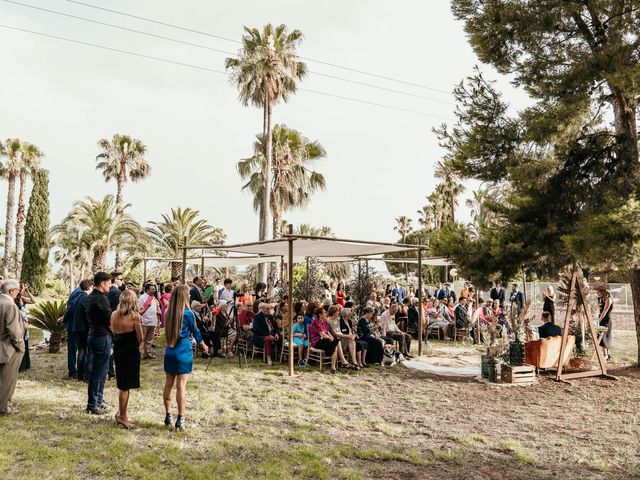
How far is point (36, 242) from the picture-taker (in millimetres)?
32125

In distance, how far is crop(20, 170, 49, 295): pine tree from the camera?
31688mm

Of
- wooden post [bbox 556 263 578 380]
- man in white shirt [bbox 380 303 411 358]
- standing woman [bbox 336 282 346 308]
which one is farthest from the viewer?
standing woman [bbox 336 282 346 308]

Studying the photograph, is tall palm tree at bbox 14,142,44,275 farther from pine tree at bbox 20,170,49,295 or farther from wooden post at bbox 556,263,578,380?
wooden post at bbox 556,263,578,380

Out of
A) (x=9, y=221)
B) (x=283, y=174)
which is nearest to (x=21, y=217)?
(x=9, y=221)

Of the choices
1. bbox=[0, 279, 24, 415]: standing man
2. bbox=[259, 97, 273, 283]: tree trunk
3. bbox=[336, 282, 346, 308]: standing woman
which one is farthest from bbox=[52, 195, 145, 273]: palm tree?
bbox=[0, 279, 24, 415]: standing man

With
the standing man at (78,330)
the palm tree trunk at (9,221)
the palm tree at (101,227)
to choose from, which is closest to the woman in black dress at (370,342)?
the standing man at (78,330)

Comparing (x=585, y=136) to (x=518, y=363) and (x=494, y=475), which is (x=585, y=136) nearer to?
(x=518, y=363)

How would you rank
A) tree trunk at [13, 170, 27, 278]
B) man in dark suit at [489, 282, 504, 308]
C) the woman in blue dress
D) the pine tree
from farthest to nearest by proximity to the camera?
1. tree trunk at [13, 170, 27, 278]
2. the pine tree
3. man in dark suit at [489, 282, 504, 308]
4. the woman in blue dress

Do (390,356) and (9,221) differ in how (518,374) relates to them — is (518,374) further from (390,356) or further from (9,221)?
(9,221)

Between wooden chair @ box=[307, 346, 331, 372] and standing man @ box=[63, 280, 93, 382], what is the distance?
4.03m

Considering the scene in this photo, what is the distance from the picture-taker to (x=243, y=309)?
11352 millimetres

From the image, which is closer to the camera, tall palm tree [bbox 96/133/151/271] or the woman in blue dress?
the woman in blue dress

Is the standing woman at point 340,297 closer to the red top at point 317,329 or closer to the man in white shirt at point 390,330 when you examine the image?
the man in white shirt at point 390,330

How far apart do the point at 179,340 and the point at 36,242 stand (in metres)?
31.3
